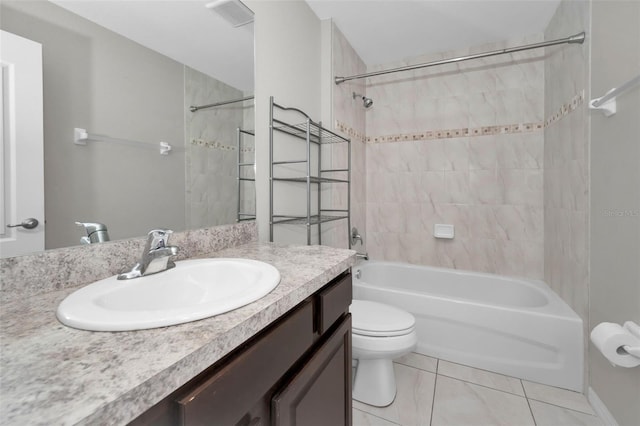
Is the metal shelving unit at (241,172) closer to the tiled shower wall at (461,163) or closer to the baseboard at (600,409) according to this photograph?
the tiled shower wall at (461,163)

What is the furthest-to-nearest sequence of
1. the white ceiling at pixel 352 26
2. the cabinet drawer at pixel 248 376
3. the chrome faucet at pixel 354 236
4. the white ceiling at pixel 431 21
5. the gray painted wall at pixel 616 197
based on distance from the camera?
1. the chrome faucet at pixel 354 236
2. the white ceiling at pixel 431 21
3. the gray painted wall at pixel 616 197
4. the white ceiling at pixel 352 26
5. the cabinet drawer at pixel 248 376

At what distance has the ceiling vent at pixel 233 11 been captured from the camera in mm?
1164

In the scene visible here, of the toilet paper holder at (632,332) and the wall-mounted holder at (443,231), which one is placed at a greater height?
the wall-mounted holder at (443,231)

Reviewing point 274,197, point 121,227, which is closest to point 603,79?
point 274,197

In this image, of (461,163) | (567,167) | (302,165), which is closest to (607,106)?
(567,167)

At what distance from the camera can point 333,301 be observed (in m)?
0.85

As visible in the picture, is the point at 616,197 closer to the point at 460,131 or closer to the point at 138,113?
the point at 460,131

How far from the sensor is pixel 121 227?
0.83 m

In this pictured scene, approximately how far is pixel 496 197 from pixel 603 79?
1.11 m

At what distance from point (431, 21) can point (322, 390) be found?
7.75 ft

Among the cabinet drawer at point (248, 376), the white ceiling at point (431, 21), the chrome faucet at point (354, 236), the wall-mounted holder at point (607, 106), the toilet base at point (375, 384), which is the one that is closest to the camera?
the cabinet drawer at point (248, 376)

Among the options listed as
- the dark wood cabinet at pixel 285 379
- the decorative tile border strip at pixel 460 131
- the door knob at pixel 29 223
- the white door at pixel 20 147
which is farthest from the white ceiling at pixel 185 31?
the decorative tile border strip at pixel 460 131

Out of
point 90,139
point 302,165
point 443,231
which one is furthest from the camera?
point 443,231

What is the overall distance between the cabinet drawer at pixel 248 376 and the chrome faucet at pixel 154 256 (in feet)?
1.28
